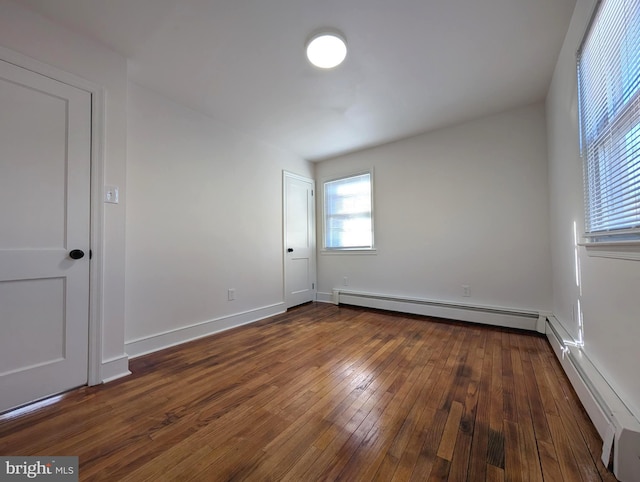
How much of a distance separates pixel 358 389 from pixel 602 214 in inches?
68.2

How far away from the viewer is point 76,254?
5.65ft

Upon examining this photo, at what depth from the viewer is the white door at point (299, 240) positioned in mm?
3877

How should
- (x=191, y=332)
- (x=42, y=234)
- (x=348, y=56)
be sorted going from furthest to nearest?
(x=191, y=332) → (x=348, y=56) → (x=42, y=234)

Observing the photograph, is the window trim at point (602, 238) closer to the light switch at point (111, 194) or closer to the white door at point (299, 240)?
the light switch at point (111, 194)

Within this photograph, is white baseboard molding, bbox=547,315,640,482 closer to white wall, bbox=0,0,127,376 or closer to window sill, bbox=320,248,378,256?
window sill, bbox=320,248,378,256

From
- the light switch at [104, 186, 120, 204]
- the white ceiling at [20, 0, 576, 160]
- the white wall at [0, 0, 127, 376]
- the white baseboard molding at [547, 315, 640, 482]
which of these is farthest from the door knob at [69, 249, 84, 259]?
the white baseboard molding at [547, 315, 640, 482]

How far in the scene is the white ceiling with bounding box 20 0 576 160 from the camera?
63.5 inches

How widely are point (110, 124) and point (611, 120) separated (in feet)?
10.2

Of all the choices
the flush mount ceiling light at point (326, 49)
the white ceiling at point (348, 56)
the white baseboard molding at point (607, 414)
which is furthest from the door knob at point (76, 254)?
the white baseboard molding at point (607, 414)

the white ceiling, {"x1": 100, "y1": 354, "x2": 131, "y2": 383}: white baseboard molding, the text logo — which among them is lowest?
the text logo

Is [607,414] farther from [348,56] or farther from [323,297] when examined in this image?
[323,297]

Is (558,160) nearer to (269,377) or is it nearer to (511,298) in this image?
(511,298)

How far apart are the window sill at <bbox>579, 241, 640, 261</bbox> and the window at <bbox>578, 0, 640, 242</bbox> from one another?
0.04 meters

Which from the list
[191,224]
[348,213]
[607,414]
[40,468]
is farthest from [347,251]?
[40,468]
